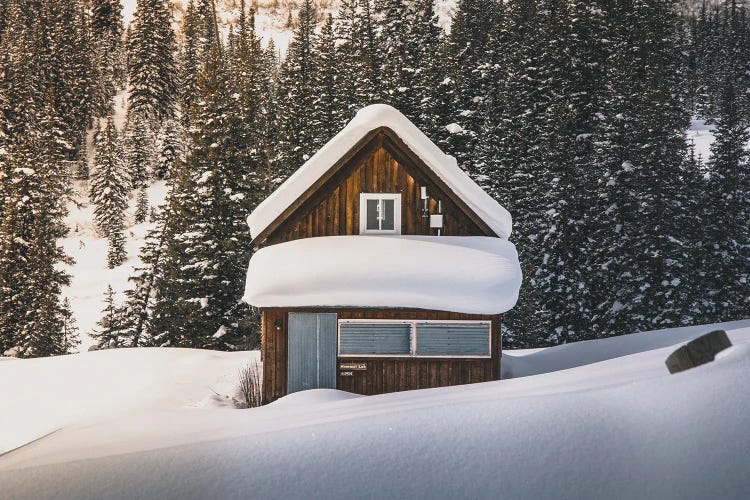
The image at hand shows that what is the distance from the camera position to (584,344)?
2000 centimetres

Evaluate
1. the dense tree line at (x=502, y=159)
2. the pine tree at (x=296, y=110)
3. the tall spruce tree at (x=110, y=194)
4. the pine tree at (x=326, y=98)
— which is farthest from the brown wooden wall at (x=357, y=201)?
the tall spruce tree at (x=110, y=194)

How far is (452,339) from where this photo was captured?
594 inches

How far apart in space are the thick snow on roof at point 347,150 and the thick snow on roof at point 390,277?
1.20m

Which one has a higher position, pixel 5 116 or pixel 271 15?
pixel 271 15

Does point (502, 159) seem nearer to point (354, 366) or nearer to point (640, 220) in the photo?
point (640, 220)

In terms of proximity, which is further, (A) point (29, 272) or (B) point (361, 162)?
(A) point (29, 272)

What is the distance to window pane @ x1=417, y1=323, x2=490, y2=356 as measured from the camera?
15.0 metres

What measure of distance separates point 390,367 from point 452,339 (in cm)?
172

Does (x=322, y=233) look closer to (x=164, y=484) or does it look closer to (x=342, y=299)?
(x=342, y=299)

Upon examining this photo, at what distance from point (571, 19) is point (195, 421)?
46.1 m

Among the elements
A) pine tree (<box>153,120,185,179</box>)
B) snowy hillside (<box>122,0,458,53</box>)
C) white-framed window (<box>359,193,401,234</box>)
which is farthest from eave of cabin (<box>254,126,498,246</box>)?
snowy hillside (<box>122,0,458,53</box>)

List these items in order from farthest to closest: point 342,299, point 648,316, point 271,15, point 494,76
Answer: point 271,15, point 494,76, point 648,316, point 342,299

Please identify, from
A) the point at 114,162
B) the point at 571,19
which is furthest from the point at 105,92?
the point at 571,19

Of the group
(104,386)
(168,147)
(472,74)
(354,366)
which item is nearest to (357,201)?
(354,366)
